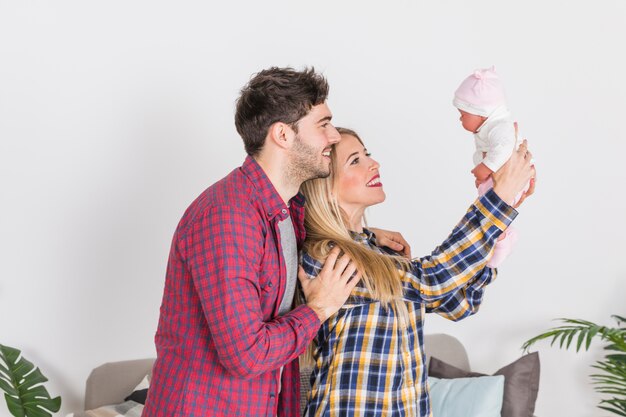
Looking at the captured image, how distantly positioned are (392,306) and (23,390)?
4.53ft

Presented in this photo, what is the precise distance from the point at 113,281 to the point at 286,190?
4.06 ft

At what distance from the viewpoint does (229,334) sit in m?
1.62

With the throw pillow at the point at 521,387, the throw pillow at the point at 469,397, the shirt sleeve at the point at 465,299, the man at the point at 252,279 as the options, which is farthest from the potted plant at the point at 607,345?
the man at the point at 252,279

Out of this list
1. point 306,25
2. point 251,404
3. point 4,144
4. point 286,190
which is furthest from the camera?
point 306,25

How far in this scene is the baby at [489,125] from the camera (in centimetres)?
182

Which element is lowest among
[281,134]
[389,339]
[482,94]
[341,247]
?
[389,339]

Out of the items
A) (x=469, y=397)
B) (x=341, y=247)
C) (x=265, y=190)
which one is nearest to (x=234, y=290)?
(x=265, y=190)

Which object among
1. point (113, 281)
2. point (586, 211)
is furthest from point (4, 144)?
point (586, 211)

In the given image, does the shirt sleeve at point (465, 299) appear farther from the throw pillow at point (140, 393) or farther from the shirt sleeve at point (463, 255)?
the throw pillow at point (140, 393)

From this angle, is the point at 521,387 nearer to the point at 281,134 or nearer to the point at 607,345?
the point at 607,345

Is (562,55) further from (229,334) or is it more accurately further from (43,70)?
(229,334)

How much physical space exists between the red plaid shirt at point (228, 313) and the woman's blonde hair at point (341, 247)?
0.18m

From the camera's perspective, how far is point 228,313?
1.62m

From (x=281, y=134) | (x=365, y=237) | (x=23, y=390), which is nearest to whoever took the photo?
(x=281, y=134)
